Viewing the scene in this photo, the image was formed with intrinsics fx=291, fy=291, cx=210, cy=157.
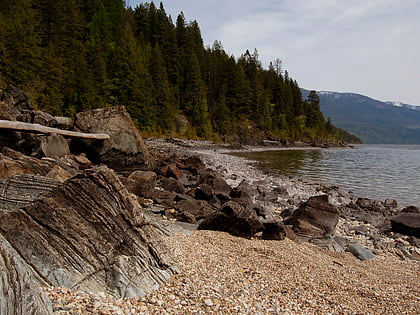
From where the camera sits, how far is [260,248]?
708cm

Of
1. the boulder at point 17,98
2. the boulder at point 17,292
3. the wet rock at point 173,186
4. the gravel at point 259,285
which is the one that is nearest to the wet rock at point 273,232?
the gravel at point 259,285

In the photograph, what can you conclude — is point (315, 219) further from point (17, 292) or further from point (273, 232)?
point (17, 292)

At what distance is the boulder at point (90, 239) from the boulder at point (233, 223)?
3343mm

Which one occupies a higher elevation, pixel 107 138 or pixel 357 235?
pixel 107 138

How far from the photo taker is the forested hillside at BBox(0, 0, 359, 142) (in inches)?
1294

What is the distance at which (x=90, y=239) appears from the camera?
4406 millimetres

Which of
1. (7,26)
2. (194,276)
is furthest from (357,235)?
(7,26)

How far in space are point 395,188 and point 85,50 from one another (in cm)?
4808

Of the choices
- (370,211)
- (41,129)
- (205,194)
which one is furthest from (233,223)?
(370,211)

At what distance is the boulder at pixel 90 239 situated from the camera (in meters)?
4.07

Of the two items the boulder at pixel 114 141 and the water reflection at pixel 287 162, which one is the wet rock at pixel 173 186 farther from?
the water reflection at pixel 287 162

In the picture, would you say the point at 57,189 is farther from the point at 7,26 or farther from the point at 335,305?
the point at 7,26

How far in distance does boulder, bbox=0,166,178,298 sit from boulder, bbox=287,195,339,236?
6526 millimetres

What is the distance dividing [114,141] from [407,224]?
539 inches
